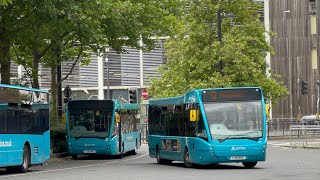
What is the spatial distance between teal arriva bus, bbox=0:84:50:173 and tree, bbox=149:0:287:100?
2572 centimetres

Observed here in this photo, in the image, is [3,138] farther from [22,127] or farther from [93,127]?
[93,127]

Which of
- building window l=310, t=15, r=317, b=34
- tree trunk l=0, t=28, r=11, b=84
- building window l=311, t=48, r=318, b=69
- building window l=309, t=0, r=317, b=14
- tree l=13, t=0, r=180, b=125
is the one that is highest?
building window l=309, t=0, r=317, b=14

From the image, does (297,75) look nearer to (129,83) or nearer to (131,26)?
(129,83)

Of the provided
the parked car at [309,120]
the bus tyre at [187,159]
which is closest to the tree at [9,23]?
the bus tyre at [187,159]

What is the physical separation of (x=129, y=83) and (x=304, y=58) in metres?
16.2

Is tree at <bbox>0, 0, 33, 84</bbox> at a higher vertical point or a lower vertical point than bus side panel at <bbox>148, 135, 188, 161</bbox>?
higher

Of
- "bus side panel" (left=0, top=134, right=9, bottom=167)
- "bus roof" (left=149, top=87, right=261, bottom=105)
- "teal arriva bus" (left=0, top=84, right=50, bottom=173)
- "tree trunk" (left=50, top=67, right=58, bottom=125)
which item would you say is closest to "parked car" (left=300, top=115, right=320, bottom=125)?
"tree trunk" (left=50, top=67, right=58, bottom=125)

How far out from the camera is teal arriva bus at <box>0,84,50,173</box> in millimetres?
26953

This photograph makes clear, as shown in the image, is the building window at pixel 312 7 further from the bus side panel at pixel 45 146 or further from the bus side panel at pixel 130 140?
the bus side panel at pixel 45 146

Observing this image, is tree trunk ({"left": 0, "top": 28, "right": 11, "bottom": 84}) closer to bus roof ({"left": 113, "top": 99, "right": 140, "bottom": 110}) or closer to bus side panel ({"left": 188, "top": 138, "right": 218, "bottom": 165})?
bus roof ({"left": 113, "top": 99, "right": 140, "bottom": 110})

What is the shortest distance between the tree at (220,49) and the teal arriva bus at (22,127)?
25.7 meters

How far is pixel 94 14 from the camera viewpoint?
107 feet

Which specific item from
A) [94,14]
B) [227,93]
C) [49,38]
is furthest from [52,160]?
[227,93]

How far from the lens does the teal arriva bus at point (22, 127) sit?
27.0 m
